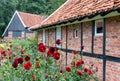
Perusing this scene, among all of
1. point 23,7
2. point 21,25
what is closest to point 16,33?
point 21,25

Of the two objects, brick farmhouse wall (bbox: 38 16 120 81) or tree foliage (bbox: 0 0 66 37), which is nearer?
brick farmhouse wall (bbox: 38 16 120 81)

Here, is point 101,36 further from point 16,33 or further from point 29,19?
point 16,33

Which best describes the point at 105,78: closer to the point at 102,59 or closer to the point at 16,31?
the point at 102,59

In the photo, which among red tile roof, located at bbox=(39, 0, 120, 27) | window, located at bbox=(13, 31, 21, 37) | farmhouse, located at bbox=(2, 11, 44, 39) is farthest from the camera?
window, located at bbox=(13, 31, 21, 37)

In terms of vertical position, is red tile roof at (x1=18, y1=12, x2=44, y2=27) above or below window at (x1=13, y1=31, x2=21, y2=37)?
above

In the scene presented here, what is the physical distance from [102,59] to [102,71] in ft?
1.34

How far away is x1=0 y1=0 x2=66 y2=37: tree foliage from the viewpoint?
122 ft

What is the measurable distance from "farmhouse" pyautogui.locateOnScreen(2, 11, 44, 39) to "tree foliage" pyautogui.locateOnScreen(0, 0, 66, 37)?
2.76 metres

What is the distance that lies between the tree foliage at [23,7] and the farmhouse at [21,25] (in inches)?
109

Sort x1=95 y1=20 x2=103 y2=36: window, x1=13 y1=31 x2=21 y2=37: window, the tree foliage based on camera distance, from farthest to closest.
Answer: x1=13 y1=31 x2=21 y2=37: window → the tree foliage → x1=95 y1=20 x2=103 y2=36: window

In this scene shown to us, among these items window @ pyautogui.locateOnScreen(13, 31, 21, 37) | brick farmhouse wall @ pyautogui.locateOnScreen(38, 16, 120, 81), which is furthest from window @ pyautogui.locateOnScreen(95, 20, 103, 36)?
window @ pyautogui.locateOnScreen(13, 31, 21, 37)

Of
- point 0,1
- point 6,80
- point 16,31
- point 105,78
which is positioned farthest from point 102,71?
point 0,1

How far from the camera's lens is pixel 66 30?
12531mm

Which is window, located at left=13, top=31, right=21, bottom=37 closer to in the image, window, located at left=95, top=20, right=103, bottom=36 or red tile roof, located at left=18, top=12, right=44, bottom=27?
red tile roof, located at left=18, top=12, right=44, bottom=27
